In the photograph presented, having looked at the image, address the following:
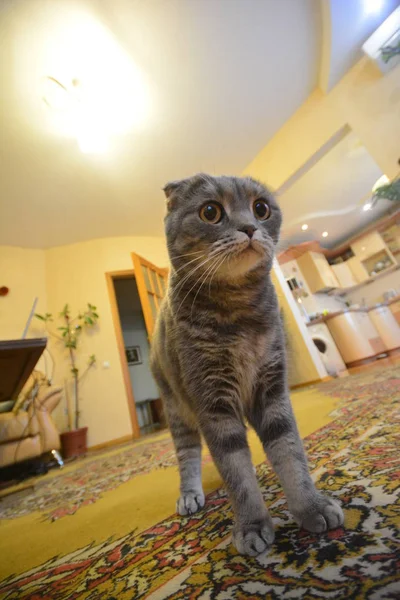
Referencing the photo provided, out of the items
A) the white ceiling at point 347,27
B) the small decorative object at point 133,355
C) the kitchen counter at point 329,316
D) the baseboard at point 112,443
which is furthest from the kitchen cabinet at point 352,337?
the small decorative object at point 133,355

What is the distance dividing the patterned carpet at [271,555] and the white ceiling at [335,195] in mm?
3235

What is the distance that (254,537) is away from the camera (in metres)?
0.52

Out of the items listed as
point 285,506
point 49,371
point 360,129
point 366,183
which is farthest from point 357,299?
point 285,506

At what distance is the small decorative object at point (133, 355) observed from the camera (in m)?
Answer: 7.27

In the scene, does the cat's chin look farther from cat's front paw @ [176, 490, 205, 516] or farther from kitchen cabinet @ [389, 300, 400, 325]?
kitchen cabinet @ [389, 300, 400, 325]

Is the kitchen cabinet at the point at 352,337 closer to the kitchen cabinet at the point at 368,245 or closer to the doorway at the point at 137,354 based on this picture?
the kitchen cabinet at the point at 368,245

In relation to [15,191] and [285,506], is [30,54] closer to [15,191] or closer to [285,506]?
[15,191]

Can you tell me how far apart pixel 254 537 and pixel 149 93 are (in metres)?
3.52

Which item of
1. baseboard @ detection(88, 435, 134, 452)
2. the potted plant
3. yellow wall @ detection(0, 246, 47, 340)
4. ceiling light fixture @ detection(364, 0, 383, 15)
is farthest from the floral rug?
ceiling light fixture @ detection(364, 0, 383, 15)

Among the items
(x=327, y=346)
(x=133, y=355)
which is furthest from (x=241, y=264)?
(x=133, y=355)

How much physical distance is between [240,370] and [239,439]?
0.16 metres

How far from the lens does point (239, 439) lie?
2.19ft

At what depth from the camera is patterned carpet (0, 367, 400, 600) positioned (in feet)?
1.28

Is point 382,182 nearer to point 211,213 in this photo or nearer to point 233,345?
point 211,213
